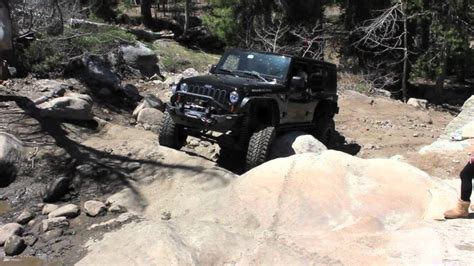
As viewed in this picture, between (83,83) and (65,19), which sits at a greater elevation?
(65,19)

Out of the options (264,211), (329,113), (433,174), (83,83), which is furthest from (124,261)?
(83,83)

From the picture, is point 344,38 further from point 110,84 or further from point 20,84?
point 20,84

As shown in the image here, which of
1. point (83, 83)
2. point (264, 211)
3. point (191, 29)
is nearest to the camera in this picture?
point (264, 211)

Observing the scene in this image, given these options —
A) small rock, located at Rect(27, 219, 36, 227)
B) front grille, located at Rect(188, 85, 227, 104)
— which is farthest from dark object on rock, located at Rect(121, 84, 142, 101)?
small rock, located at Rect(27, 219, 36, 227)

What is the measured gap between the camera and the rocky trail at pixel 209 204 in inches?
217

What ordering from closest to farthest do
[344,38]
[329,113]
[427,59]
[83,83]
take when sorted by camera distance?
1. [329,113]
2. [83,83]
3. [427,59]
4. [344,38]

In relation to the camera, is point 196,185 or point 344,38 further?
point 344,38

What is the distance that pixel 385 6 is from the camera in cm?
2423

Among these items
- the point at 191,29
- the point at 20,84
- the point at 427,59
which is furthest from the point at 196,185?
the point at 191,29

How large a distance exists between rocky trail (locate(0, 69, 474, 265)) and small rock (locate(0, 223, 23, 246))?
0.02m

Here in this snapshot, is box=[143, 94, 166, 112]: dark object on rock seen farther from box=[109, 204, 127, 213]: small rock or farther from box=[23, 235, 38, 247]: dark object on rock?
box=[23, 235, 38, 247]: dark object on rock

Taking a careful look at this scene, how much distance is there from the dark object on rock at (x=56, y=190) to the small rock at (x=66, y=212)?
473 millimetres

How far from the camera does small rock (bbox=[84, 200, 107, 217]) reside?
7.14m

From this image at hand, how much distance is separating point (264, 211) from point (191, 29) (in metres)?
24.8
